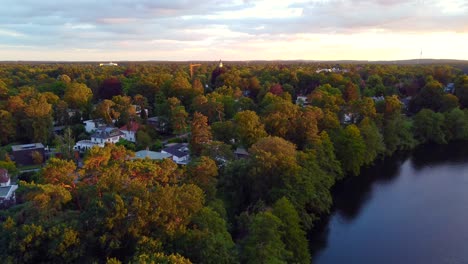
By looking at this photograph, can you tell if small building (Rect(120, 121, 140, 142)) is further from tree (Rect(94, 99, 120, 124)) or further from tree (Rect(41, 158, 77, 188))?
tree (Rect(41, 158, 77, 188))

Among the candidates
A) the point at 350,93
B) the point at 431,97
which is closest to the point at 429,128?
the point at 431,97

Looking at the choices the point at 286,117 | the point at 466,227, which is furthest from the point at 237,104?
the point at 466,227

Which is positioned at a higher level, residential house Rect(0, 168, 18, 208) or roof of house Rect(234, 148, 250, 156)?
roof of house Rect(234, 148, 250, 156)

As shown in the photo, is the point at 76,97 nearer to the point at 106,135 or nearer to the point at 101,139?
the point at 106,135

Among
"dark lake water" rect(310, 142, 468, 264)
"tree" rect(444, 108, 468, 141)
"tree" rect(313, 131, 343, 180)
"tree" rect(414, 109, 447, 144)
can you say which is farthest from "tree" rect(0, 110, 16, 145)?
"tree" rect(444, 108, 468, 141)

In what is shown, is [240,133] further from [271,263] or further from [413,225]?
[271,263]

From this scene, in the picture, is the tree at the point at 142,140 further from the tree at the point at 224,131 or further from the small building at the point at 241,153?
the small building at the point at 241,153

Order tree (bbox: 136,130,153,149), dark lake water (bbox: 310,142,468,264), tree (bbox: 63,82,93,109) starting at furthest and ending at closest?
tree (bbox: 63,82,93,109) < tree (bbox: 136,130,153,149) < dark lake water (bbox: 310,142,468,264)

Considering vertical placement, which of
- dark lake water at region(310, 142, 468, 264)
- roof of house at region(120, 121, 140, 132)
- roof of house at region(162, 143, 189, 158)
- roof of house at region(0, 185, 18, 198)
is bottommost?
dark lake water at region(310, 142, 468, 264)
